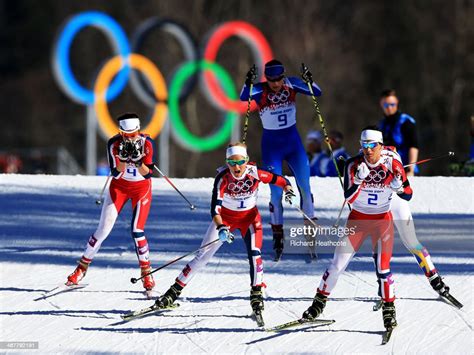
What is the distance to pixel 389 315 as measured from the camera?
34.4ft

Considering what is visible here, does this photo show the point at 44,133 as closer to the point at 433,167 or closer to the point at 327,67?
the point at 327,67

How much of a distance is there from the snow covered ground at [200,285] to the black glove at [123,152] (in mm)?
1368

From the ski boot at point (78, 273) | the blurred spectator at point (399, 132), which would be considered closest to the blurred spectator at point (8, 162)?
the blurred spectator at point (399, 132)

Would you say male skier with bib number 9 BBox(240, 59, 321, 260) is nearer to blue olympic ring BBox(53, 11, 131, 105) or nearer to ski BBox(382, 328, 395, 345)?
ski BBox(382, 328, 395, 345)

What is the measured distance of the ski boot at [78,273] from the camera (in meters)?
11.9

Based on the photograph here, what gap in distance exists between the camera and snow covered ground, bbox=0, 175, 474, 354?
1061cm

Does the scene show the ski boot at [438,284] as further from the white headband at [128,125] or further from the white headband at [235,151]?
the white headband at [128,125]

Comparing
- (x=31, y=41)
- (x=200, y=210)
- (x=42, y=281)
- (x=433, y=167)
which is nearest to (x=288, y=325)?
(x=42, y=281)

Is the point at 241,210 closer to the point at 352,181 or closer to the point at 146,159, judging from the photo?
the point at 352,181

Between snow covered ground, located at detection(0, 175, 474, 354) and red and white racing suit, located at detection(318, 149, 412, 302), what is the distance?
0.61 meters

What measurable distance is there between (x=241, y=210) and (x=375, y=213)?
3.97ft

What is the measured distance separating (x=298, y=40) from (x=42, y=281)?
26507 mm

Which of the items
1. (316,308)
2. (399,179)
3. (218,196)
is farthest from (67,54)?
(399,179)

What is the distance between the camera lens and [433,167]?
3553 centimetres
